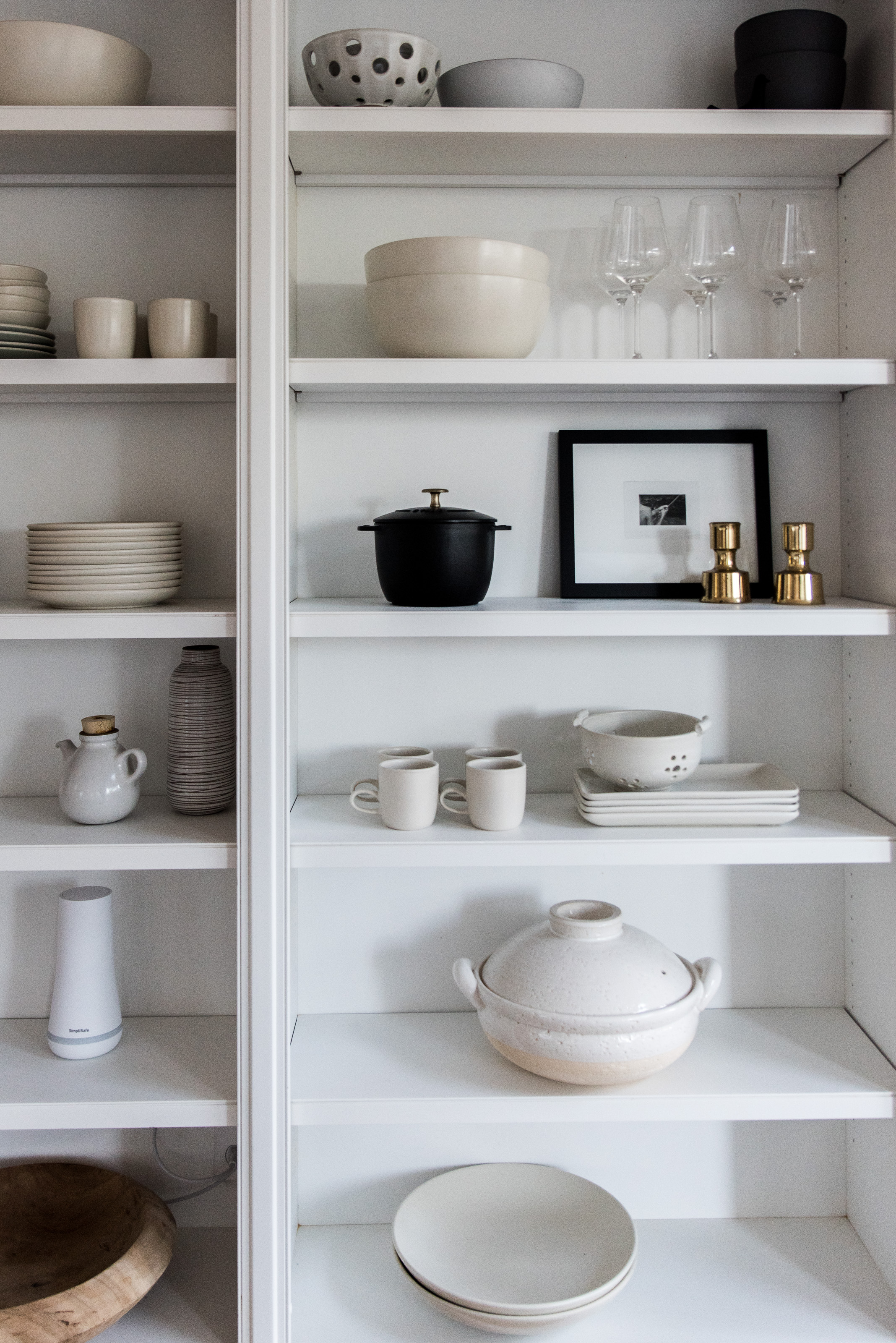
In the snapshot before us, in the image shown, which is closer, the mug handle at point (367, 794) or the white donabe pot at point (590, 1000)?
the white donabe pot at point (590, 1000)

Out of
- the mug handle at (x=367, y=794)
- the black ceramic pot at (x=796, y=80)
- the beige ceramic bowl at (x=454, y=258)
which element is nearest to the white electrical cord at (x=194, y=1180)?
the mug handle at (x=367, y=794)

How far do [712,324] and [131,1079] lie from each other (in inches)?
57.4

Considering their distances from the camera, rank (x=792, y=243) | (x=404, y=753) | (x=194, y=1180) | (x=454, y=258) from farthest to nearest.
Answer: (x=194, y=1180), (x=404, y=753), (x=792, y=243), (x=454, y=258)

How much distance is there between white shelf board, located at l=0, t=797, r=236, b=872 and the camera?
142cm

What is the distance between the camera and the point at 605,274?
1.52m

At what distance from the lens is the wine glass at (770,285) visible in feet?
5.07

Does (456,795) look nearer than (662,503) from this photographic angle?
Yes

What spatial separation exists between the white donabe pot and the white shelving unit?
0.20ft

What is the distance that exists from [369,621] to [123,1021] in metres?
0.85

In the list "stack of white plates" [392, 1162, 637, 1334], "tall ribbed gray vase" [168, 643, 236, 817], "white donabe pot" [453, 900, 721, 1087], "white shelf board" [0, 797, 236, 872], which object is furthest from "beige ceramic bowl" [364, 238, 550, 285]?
"stack of white plates" [392, 1162, 637, 1334]

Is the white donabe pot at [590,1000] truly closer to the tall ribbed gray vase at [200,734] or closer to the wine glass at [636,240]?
the tall ribbed gray vase at [200,734]

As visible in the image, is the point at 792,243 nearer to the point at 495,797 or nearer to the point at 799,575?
the point at 799,575

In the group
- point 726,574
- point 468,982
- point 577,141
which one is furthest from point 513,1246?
point 577,141

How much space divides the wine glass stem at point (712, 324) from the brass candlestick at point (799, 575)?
29 centimetres
